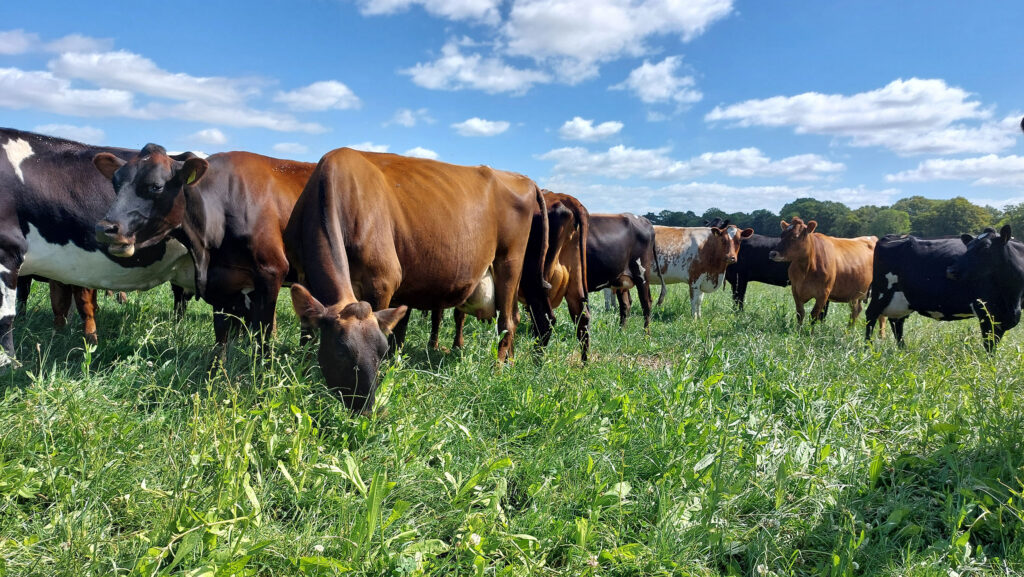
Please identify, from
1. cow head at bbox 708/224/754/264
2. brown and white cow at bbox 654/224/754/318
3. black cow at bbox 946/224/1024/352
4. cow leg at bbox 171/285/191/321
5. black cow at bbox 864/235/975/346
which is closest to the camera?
cow leg at bbox 171/285/191/321

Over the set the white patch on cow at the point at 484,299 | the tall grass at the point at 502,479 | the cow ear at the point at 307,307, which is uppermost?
the cow ear at the point at 307,307

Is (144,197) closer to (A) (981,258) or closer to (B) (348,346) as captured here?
(B) (348,346)

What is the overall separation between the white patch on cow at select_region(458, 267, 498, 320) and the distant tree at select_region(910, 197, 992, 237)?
6433 centimetres

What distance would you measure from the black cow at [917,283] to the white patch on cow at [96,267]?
28.2ft

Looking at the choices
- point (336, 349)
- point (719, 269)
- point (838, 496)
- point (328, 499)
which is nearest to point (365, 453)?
point (328, 499)

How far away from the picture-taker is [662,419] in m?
3.70

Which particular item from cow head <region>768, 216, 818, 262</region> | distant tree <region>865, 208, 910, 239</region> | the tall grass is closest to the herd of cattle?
the tall grass

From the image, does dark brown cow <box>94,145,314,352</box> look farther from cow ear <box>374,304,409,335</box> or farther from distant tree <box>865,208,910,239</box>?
distant tree <box>865,208,910,239</box>

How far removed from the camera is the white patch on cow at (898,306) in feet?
30.4

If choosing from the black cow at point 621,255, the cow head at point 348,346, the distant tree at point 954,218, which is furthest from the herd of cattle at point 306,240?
the distant tree at point 954,218

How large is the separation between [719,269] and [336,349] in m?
12.9

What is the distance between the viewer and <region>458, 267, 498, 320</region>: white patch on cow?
5875mm

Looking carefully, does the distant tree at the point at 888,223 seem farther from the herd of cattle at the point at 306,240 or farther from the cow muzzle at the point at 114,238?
the cow muzzle at the point at 114,238

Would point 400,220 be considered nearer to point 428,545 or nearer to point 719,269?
point 428,545
